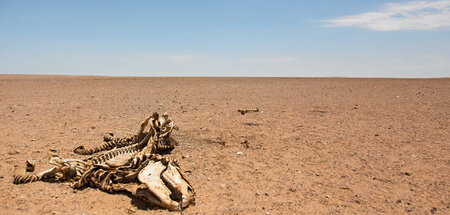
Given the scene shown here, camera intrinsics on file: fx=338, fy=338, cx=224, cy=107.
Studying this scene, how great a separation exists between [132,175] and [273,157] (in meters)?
2.33

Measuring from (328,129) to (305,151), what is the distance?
1726 mm

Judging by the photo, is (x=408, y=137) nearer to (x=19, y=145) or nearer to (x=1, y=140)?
(x=19, y=145)

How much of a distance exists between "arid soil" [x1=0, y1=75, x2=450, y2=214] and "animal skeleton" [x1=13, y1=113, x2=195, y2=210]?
115mm

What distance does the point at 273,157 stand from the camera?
547 centimetres

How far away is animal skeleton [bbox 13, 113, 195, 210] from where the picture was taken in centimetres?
368

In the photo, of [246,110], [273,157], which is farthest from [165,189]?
[246,110]

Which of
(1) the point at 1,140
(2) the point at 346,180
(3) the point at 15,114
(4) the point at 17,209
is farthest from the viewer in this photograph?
(3) the point at 15,114

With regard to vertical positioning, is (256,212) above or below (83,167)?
below

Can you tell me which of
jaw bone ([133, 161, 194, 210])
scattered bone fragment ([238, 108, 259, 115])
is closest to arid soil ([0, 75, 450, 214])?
jaw bone ([133, 161, 194, 210])

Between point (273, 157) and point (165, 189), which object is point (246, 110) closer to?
point (273, 157)

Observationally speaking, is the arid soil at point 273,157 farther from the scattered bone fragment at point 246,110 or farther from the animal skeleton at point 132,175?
the scattered bone fragment at point 246,110

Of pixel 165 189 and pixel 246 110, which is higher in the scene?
pixel 246 110

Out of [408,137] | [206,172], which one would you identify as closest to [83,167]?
[206,172]

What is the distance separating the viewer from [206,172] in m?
4.82
